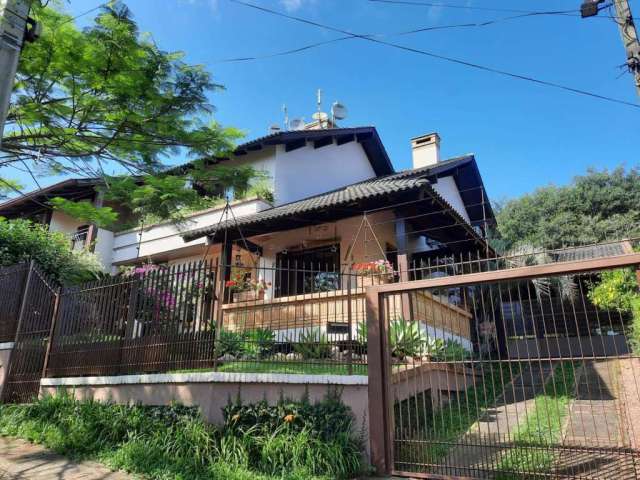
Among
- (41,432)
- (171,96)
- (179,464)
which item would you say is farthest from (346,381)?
(171,96)

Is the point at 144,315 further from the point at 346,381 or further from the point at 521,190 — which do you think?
the point at 521,190

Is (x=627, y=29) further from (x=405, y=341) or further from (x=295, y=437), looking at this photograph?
(x=295, y=437)

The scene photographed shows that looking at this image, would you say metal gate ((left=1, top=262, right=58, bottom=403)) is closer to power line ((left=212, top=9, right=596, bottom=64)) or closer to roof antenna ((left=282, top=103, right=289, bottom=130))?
power line ((left=212, top=9, right=596, bottom=64))

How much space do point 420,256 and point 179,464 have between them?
1002 centimetres

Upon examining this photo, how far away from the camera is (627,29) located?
261 inches

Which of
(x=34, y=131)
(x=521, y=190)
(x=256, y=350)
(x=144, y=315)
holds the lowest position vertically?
(x=256, y=350)

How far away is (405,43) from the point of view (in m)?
8.67

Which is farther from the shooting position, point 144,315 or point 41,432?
point 144,315

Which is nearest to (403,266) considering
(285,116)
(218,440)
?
(218,440)

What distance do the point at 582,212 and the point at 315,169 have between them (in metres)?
17.4

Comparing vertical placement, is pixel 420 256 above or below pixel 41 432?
above

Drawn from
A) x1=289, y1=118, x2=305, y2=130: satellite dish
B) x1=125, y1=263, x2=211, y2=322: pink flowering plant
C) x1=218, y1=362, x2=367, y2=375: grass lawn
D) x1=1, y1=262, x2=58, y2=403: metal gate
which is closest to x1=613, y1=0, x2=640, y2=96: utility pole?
x1=218, y1=362, x2=367, y2=375: grass lawn

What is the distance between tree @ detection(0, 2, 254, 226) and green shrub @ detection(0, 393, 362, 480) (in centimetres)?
293

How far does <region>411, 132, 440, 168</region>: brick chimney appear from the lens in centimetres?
1694
